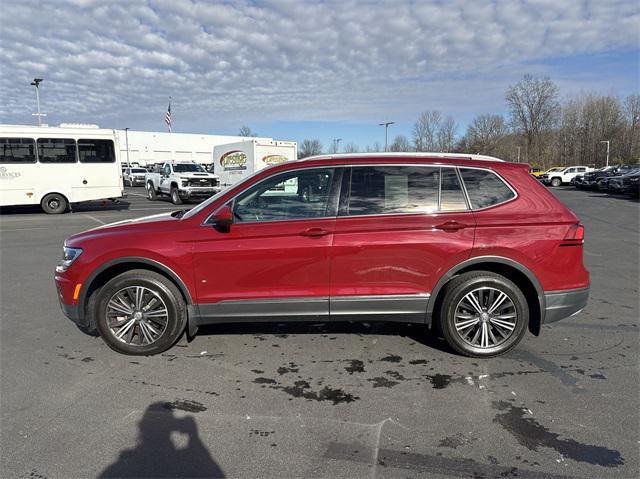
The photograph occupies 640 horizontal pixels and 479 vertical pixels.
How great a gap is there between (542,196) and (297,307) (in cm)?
247

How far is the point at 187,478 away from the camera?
8.44 ft

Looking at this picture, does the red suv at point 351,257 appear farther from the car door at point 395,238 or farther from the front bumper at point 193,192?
the front bumper at point 193,192

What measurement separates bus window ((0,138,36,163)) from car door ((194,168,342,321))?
15.9 m

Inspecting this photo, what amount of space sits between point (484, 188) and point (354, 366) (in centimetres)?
202

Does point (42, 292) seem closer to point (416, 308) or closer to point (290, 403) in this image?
point (290, 403)

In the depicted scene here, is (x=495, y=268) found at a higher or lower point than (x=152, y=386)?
higher

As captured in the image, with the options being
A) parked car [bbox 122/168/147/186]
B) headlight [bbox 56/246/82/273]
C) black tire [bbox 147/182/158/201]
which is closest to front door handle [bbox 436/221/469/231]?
headlight [bbox 56/246/82/273]

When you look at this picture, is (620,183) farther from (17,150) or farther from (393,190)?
(17,150)

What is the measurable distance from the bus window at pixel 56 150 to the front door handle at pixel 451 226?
17.0m

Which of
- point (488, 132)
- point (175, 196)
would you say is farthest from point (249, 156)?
point (488, 132)

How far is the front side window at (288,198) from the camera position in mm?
4074

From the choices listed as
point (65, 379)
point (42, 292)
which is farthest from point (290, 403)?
point (42, 292)

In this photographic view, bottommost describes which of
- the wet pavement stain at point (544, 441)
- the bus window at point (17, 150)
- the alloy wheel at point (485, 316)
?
the wet pavement stain at point (544, 441)

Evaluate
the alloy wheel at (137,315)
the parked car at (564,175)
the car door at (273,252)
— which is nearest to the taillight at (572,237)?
the car door at (273,252)
